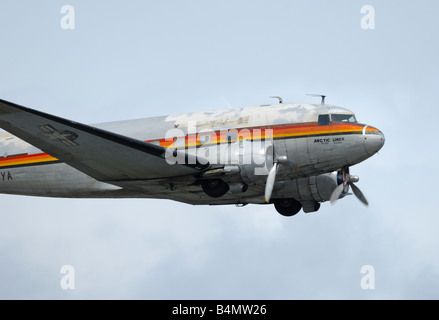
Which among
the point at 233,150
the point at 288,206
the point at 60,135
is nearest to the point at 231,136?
the point at 233,150

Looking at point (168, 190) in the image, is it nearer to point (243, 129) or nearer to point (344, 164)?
point (243, 129)

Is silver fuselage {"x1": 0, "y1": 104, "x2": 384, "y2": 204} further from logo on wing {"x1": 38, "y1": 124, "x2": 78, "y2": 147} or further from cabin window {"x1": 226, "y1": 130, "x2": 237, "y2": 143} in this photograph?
logo on wing {"x1": 38, "y1": 124, "x2": 78, "y2": 147}

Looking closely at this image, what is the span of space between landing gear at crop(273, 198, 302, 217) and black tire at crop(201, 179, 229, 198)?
14.5 ft

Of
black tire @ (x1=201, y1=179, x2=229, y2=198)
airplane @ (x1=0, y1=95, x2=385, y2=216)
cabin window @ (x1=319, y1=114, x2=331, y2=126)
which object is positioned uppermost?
cabin window @ (x1=319, y1=114, x2=331, y2=126)

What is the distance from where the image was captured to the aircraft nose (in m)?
26.2

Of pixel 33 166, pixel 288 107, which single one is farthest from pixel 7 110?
pixel 288 107

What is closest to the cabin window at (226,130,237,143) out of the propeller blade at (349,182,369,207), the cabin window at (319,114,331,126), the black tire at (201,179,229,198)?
the black tire at (201,179,229,198)

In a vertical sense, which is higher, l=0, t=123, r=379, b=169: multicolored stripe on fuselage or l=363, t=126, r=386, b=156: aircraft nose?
l=0, t=123, r=379, b=169: multicolored stripe on fuselage

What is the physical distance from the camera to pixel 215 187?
86.1 ft

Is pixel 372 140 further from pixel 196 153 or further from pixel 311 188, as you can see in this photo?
pixel 196 153

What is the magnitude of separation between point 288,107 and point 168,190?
196 inches

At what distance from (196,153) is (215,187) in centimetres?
132

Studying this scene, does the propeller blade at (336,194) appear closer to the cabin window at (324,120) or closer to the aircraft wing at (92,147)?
the cabin window at (324,120)

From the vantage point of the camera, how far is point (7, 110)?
2384 centimetres
